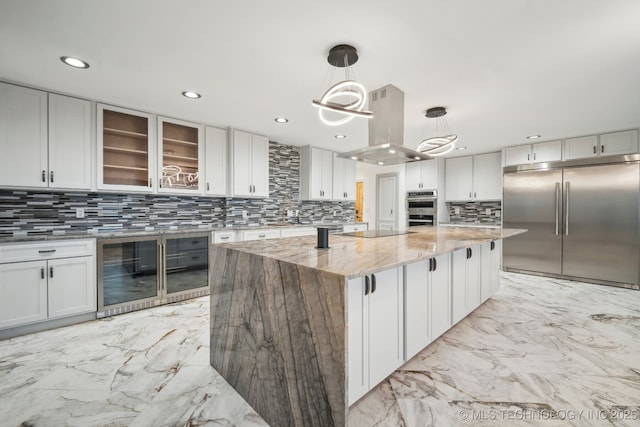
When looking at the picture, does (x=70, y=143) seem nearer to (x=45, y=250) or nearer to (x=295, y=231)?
(x=45, y=250)

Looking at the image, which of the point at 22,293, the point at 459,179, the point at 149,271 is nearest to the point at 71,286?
the point at 22,293

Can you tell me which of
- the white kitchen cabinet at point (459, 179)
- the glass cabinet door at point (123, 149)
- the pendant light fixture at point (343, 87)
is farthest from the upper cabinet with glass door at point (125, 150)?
the white kitchen cabinet at point (459, 179)

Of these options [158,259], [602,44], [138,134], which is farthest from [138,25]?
[602,44]

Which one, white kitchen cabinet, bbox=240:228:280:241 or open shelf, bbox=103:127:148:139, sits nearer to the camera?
open shelf, bbox=103:127:148:139

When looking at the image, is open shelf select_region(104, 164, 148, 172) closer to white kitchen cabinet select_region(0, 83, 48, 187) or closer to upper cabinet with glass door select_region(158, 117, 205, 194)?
upper cabinet with glass door select_region(158, 117, 205, 194)

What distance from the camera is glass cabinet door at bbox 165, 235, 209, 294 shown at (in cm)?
342

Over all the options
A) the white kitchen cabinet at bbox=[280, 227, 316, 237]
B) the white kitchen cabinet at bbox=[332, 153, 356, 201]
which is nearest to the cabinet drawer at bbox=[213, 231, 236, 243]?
the white kitchen cabinet at bbox=[280, 227, 316, 237]

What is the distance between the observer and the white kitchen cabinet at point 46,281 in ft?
8.20

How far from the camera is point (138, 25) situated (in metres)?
1.90

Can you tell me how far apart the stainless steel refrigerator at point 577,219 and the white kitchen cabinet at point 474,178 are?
425 mm

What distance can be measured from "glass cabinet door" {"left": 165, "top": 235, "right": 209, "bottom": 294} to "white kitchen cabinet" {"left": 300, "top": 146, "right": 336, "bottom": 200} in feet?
7.15

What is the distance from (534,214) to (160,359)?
5746 millimetres

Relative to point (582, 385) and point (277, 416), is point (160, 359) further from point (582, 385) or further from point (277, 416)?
point (582, 385)

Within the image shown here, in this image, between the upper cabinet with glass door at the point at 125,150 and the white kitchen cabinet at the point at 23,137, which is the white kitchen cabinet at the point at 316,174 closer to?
the upper cabinet with glass door at the point at 125,150
